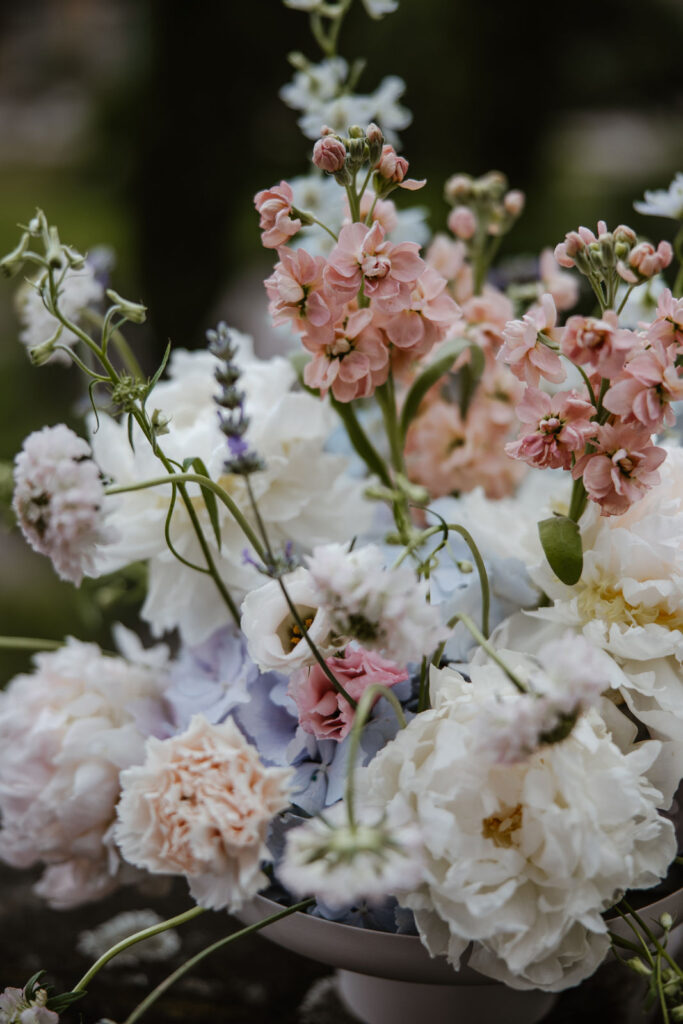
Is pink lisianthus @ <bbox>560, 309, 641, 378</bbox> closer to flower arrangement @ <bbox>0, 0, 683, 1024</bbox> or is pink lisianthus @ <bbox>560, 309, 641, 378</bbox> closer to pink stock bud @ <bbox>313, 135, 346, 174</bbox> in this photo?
flower arrangement @ <bbox>0, 0, 683, 1024</bbox>

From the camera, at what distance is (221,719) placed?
0.42 meters

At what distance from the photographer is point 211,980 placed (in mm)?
541

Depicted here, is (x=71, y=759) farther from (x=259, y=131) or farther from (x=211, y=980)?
(x=259, y=131)

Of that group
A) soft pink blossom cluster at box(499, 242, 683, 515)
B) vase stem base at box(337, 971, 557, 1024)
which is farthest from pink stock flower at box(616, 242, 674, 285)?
vase stem base at box(337, 971, 557, 1024)

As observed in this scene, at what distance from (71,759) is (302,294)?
0.81ft

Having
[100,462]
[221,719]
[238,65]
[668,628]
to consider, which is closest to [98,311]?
[100,462]

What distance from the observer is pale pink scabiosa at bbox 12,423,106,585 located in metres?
0.30

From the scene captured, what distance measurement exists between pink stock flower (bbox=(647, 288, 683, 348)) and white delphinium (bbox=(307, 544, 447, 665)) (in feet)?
0.44

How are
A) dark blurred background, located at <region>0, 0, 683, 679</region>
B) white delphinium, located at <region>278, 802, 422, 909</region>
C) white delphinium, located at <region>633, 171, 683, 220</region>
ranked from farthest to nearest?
dark blurred background, located at <region>0, 0, 683, 679</region>, white delphinium, located at <region>633, 171, 683, 220</region>, white delphinium, located at <region>278, 802, 422, 909</region>

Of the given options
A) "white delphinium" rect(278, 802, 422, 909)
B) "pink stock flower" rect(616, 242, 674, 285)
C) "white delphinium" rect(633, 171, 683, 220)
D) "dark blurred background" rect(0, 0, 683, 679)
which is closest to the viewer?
"white delphinium" rect(278, 802, 422, 909)

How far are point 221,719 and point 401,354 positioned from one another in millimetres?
189

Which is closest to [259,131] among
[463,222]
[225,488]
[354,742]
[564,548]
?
[463,222]

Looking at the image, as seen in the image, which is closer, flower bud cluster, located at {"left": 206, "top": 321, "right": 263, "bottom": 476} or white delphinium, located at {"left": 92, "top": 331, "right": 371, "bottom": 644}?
flower bud cluster, located at {"left": 206, "top": 321, "right": 263, "bottom": 476}

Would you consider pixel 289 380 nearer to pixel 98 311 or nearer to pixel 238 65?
pixel 98 311
